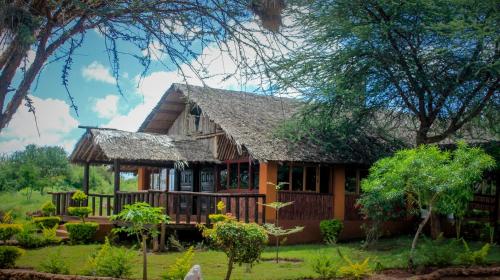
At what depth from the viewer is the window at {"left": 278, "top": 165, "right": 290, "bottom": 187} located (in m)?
19.1

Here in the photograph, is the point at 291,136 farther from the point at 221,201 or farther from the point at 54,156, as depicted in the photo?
the point at 54,156

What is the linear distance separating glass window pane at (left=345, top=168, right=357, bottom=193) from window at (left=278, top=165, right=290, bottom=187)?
252 centimetres

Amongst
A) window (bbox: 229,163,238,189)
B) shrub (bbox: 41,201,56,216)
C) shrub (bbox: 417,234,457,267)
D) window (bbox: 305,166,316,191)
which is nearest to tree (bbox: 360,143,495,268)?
shrub (bbox: 417,234,457,267)

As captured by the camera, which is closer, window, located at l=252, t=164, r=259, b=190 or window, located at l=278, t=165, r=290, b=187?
window, located at l=278, t=165, r=290, b=187

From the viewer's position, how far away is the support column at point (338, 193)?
2003cm

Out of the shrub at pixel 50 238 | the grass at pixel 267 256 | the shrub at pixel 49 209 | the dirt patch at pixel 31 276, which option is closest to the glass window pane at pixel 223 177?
the grass at pixel 267 256

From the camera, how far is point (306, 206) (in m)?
19.3

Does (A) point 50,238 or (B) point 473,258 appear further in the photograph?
(A) point 50,238

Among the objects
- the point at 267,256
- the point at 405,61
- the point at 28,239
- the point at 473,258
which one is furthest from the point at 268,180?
the point at 28,239

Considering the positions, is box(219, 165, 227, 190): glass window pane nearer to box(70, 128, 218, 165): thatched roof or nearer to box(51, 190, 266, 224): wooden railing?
box(70, 128, 218, 165): thatched roof

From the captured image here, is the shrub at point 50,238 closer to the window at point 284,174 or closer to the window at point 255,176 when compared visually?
the window at point 255,176

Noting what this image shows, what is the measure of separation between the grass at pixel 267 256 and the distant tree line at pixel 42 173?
16.4m

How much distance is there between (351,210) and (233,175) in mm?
4378

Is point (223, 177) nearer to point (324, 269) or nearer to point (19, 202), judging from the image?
point (324, 269)
